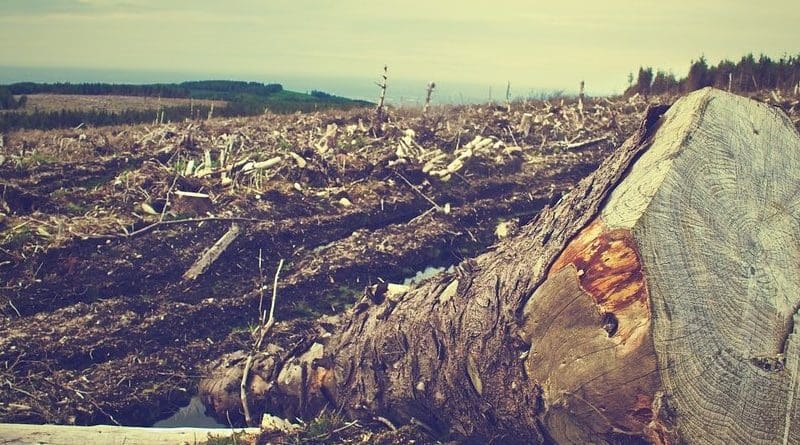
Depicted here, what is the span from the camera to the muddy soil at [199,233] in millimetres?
6148

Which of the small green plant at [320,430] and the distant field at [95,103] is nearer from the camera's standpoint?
the small green plant at [320,430]

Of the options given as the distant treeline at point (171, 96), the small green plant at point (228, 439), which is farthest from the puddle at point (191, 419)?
the distant treeline at point (171, 96)

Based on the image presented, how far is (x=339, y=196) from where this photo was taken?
9.71m

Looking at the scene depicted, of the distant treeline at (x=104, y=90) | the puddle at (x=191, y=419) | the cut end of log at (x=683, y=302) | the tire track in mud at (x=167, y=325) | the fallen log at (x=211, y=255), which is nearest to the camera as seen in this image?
the cut end of log at (x=683, y=302)

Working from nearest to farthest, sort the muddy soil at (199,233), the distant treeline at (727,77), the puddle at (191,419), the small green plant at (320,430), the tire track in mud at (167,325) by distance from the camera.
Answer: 1. the small green plant at (320,430)
2. the puddle at (191,419)
3. the tire track in mud at (167,325)
4. the muddy soil at (199,233)
5. the distant treeline at (727,77)

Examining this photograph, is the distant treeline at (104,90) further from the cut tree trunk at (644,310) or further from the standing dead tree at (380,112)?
the cut tree trunk at (644,310)

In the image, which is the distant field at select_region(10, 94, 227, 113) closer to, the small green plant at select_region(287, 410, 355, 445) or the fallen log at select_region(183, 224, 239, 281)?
the fallen log at select_region(183, 224, 239, 281)

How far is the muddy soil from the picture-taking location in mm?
6148

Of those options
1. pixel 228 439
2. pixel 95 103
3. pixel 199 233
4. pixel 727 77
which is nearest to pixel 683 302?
pixel 228 439

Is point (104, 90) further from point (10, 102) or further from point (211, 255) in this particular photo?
point (211, 255)

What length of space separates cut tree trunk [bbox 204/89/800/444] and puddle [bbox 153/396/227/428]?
1.80m

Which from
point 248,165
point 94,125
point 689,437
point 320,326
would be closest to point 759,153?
point 689,437

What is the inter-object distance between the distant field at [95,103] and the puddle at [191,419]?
18353 mm

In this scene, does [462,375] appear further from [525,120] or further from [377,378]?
[525,120]
